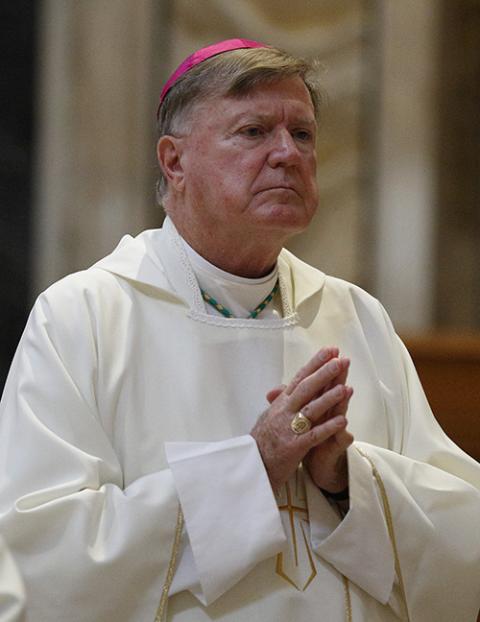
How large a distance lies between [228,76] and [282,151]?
28 cm

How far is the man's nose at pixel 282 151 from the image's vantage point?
136 inches

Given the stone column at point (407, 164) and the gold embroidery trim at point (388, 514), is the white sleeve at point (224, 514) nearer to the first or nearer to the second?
the gold embroidery trim at point (388, 514)

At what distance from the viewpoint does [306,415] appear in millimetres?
3119

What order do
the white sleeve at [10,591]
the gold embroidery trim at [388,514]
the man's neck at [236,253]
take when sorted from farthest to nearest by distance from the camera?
1. the man's neck at [236,253]
2. the gold embroidery trim at [388,514]
3. the white sleeve at [10,591]

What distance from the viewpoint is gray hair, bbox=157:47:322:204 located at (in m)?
3.50

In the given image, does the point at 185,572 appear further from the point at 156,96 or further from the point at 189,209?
the point at 156,96

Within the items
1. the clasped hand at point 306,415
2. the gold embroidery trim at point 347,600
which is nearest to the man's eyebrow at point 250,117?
the clasped hand at point 306,415

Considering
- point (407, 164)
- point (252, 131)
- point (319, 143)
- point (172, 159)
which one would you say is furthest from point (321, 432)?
point (319, 143)

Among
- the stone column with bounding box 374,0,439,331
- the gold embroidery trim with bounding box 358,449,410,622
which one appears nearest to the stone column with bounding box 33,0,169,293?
the stone column with bounding box 374,0,439,331

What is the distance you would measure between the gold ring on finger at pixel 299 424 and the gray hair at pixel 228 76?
0.98m

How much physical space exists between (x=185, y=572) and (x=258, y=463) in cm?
34

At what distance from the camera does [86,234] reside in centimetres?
721

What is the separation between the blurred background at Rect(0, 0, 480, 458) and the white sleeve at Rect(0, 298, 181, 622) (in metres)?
4.00

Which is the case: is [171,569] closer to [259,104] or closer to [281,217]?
[281,217]
